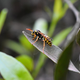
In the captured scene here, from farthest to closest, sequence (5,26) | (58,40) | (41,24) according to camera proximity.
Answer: (5,26)
(41,24)
(58,40)

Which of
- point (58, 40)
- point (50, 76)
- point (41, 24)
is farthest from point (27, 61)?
point (50, 76)

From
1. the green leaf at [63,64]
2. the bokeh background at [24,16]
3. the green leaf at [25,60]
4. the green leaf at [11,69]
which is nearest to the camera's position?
the green leaf at [63,64]

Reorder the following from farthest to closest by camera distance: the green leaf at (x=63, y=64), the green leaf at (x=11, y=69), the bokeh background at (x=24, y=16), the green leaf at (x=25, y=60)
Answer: the bokeh background at (x=24, y=16)
the green leaf at (x=25, y=60)
the green leaf at (x=11, y=69)
the green leaf at (x=63, y=64)

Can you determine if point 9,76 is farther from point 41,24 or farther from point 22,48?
point 22,48

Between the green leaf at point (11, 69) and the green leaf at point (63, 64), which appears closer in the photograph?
the green leaf at point (63, 64)

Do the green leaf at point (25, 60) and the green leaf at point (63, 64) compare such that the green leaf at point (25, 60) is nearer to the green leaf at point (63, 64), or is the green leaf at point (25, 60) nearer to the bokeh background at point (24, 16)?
the green leaf at point (63, 64)

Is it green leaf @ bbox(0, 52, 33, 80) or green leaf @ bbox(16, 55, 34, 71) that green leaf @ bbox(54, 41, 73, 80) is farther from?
green leaf @ bbox(16, 55, 34, 71)

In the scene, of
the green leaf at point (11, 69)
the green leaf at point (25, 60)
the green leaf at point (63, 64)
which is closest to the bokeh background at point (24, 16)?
the green leaf at point (25, 60)
